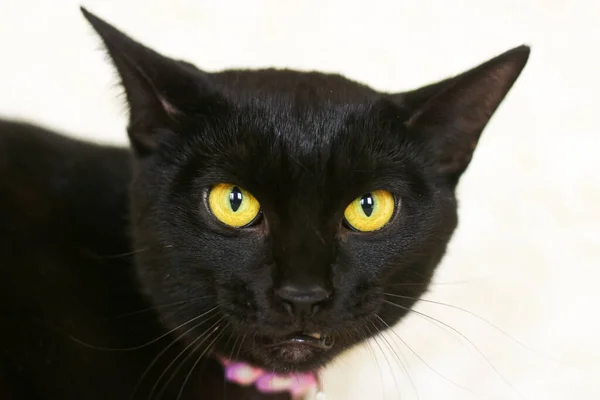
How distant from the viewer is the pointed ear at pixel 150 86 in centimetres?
78

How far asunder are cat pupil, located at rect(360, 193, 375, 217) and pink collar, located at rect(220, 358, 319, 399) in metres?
0.25

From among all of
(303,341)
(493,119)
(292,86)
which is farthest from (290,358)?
(493,119)

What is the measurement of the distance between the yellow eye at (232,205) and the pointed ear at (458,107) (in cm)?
23

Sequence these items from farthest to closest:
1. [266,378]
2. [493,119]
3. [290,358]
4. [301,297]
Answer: [493,119] → [266,378] → [290,358] → [301,297]

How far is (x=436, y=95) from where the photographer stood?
2.75 ft

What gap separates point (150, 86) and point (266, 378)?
17.6 inches

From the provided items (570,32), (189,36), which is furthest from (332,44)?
(570,32)

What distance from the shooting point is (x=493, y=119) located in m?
1.59

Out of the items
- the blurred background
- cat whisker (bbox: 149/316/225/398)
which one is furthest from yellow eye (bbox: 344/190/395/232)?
the blurred background

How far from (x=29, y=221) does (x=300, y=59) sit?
0.84m

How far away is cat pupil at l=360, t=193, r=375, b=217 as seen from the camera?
0.84 meters

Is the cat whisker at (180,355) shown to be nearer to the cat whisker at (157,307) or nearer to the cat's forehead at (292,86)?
the cat whisker at (157,307)

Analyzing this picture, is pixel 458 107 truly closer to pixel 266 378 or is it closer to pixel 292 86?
pixel 292 86

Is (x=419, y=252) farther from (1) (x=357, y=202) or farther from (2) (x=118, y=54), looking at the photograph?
(2) (x=118, y=54)
